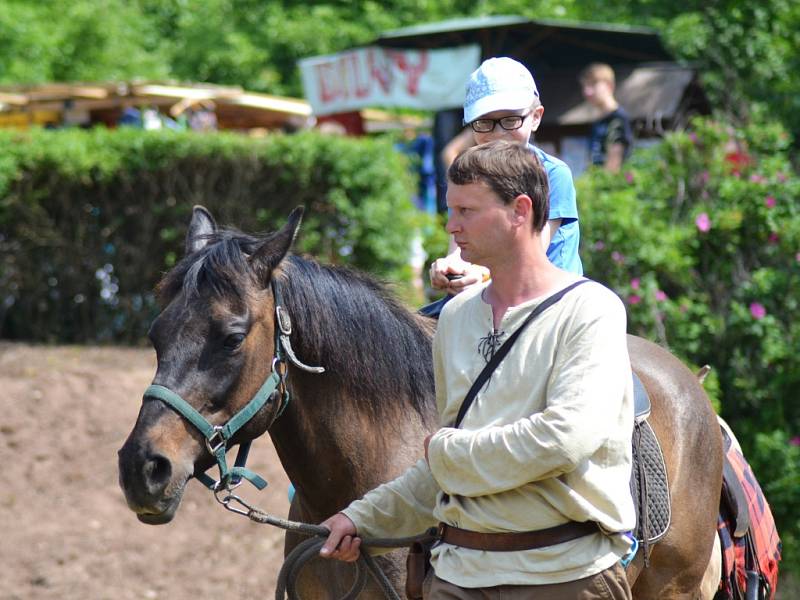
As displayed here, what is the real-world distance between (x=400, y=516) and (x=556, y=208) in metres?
1.06

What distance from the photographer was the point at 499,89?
3.39 metres

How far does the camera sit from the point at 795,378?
21.4 feet

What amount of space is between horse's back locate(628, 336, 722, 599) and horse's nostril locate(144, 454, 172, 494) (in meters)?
1.57

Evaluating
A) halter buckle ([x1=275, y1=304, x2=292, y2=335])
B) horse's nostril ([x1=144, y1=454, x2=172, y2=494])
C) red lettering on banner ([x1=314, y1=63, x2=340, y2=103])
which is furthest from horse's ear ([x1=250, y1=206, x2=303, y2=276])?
red lettering on banner ([x1=314, y1=63, x2=340, y2=103])

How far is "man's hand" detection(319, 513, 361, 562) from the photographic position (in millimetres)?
2912

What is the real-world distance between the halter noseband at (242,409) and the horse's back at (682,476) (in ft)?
3.85

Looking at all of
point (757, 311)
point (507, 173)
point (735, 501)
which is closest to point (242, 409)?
point (507, 173)

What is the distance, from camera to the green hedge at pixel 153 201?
31.3 ft

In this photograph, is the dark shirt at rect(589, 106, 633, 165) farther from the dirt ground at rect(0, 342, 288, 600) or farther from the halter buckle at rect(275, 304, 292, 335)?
the halter buckle at rect(275, 304, 292, 335)

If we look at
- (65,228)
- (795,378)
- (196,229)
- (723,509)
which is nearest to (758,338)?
(795,378)

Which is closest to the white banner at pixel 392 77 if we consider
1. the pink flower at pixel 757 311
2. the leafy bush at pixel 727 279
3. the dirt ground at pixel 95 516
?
the dirt ground at pixel 95 516

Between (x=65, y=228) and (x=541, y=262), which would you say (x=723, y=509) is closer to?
(x=541, y=262)

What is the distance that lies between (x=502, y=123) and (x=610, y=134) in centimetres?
451

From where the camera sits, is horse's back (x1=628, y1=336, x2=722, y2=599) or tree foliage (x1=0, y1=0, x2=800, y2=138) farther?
tree foliage (x1=0, y1=0, x2=800, y2=138)
